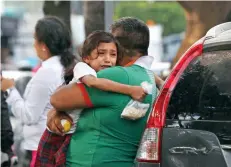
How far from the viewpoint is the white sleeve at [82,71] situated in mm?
3908

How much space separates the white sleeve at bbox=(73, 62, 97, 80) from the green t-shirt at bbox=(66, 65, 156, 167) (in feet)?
0.18

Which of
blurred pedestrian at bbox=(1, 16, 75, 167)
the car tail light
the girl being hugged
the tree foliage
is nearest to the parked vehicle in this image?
the car tail light

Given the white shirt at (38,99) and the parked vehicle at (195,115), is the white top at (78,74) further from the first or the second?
the white shirt at (38,99)

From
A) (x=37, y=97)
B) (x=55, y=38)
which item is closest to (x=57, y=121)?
(x=37, y=97)

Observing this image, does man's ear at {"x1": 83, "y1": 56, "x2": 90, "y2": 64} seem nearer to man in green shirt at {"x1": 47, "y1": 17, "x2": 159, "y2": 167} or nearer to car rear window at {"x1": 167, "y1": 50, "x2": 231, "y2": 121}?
man in green shirt at {"x1": 47, "y1": 17, "x2": 159, "y2": 167}

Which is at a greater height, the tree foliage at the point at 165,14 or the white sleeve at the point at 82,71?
the white sleeve at the point at 82,71

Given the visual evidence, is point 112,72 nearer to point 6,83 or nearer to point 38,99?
point 38,99

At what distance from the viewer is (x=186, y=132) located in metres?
3.62

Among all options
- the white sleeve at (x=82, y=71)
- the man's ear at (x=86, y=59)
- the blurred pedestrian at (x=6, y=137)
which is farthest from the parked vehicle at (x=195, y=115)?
the blurred pedestrian at (x=6, y=137)

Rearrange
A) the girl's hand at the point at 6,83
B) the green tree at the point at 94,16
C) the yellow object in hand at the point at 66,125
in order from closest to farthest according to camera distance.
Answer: the yellow object in hand at the point at 66,125 < the girl's hand at the point at 6,83 < the green tree at the point at 94,16

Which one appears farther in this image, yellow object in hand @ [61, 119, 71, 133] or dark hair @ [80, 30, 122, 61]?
dark hair @ [80, 30, 122, 61]

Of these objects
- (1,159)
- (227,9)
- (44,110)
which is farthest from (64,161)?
(227,9)

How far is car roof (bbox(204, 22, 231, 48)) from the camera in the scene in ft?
12.1

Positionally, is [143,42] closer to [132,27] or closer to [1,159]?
[132,27]
